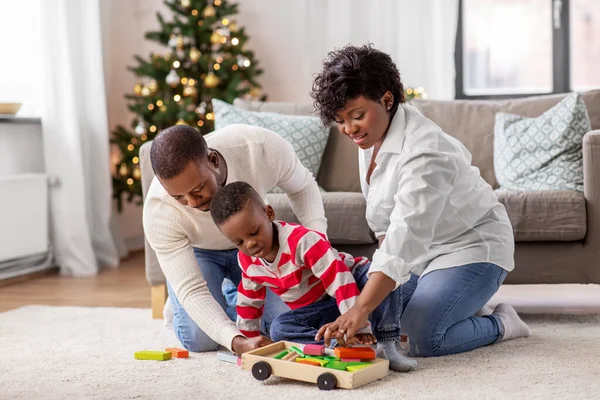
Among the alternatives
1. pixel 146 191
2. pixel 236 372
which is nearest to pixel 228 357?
pixel 236 372

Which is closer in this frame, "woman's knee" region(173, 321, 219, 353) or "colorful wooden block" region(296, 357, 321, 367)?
"colorful wooden block" region(296, 357, 321, 367)

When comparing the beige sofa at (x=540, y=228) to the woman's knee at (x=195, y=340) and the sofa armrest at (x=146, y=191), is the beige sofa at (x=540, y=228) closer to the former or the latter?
the sofa armrest at (x=146, y=191)

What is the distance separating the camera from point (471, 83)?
527 centimetres

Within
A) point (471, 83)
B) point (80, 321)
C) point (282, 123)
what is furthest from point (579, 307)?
point (471, 83)

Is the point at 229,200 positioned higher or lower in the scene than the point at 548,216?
higher

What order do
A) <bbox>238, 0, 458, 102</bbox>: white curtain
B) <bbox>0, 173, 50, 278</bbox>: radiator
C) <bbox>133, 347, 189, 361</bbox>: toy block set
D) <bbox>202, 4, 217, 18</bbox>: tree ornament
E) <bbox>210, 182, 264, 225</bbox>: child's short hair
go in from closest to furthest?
1. <bbox>210, 182, 264, 225</bbox>: child's short hair
2. <bbox>133, 347, 189, 361</bbox>: toy block set
3. <bbox>0, 173, 50, 278</bbox>: radiator
4. <bbox>202, 4, 217, 18</bbox>: tree ornament
5. <bbox>238, 0, 458, 102</bbox>: white curtain

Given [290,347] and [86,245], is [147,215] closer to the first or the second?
[290,347]

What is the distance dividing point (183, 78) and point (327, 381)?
320 centimetres

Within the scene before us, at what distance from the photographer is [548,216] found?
2895mm

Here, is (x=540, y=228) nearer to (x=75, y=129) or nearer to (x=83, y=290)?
(x=83, y=290)

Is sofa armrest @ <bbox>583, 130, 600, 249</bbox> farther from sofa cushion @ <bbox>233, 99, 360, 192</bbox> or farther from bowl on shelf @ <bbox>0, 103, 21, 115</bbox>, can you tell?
bowl on shelf @ <bbox>0, 103, 21, 115</bbox>

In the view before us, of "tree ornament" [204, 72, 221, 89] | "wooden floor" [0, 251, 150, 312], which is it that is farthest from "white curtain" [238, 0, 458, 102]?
"wooden floor" [0, 251, 150, 312]

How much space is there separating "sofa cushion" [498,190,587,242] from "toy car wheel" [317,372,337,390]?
1.23 metres

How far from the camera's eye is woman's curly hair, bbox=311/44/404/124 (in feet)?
6.66
